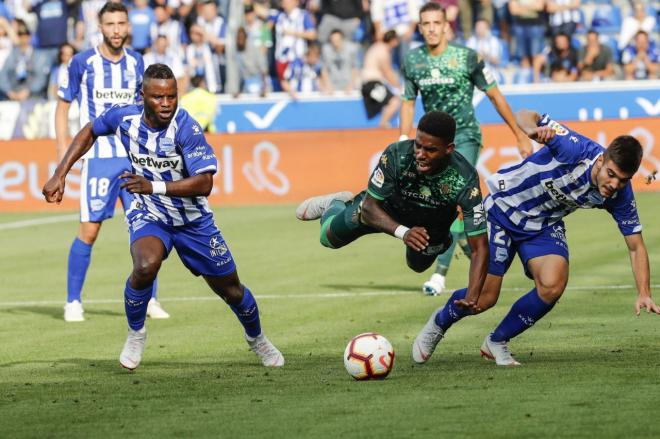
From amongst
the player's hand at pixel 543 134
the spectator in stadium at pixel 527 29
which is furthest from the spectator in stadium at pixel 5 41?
the player's hand at pixel 543 134

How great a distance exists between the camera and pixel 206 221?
30.3 ft

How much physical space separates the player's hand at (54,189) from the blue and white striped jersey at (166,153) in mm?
517

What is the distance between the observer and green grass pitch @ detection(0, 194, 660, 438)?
7.11 m

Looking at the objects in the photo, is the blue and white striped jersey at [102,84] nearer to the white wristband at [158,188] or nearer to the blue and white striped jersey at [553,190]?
the white wristband at [158,188]

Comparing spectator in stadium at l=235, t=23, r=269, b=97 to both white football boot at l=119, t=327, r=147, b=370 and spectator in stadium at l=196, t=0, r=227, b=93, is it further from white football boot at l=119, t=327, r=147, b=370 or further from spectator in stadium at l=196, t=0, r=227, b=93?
white football boot at l=119, t=327, r=147, b=370

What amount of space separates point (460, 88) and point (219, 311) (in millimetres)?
3154

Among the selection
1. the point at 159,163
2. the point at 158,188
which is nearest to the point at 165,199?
the point at 159,163

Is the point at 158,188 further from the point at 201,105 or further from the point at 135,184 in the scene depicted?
the point at 201,105

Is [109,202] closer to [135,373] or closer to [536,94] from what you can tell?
[135,373]

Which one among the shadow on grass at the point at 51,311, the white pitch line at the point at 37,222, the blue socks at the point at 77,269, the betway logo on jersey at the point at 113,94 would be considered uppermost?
the betway logo on jersey at the point at 113,94

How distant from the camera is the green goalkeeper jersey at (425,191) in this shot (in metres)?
8.66

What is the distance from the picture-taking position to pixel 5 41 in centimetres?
2816

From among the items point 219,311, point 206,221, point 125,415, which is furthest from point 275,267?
point 125,415

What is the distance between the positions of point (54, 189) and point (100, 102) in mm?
3244
